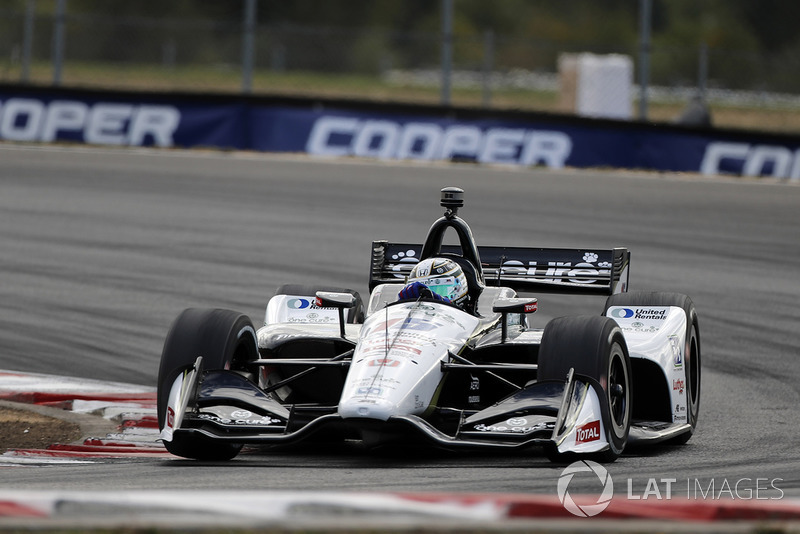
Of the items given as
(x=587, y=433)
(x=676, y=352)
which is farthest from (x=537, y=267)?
(x=587, y=433)

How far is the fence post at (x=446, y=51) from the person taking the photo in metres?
19.8

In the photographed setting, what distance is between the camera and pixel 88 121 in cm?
1980

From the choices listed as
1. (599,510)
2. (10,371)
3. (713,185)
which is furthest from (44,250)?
(599,510)

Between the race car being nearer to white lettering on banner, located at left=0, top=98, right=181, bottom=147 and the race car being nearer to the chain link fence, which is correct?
white lettering on banner, located at left=0, top=98, right=181, bottom=147

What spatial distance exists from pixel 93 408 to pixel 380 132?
10.7 meters

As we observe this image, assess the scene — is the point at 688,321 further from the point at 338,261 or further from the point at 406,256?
the point at 338,261

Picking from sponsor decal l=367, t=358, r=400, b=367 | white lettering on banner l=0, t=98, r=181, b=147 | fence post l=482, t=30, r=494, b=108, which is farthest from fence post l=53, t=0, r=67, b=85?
sponsor decal l=367, t=358, r=400, b=367

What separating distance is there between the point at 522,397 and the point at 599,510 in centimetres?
211

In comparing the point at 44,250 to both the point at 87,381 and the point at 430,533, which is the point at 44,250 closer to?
the point at 87,381

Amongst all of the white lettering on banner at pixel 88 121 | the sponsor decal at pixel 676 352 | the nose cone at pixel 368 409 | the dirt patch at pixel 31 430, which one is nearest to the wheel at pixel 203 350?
the nose cone at pixel 368 409

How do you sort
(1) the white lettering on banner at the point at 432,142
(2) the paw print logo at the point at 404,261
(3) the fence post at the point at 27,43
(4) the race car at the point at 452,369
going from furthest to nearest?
(3) the fence post at the point at 27,43
(1) the white lettering on banner at the point at 432,142
(2) the paw print logo at the point at 404,261
(4) the race car at the point at 452,369

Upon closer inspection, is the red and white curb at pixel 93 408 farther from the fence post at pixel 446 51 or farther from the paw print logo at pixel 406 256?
the fence post at pixel 446 51

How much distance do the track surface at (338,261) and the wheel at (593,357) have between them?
19 centimetres

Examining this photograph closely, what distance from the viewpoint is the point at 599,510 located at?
5.05m
